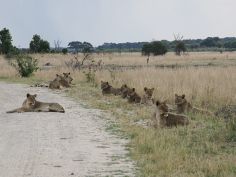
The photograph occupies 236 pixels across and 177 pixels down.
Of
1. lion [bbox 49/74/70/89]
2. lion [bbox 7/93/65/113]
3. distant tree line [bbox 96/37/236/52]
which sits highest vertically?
lion [bbox 7/93/65/113]

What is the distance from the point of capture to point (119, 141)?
11.6 meters

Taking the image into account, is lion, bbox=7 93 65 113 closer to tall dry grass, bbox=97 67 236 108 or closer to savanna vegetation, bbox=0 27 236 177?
savanna vegetation, bbox=0 27 236 177

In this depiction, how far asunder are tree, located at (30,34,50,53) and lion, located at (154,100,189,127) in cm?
6480

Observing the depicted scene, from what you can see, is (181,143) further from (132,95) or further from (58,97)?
(58,97)

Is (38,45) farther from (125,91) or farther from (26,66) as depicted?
Answer: (125,91)

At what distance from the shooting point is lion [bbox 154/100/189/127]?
13102 millimetres

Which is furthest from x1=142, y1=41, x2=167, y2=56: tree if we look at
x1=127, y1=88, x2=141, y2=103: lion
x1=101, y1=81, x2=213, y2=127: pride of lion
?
x1=127, y1=88, x2=141, y2=103: lion

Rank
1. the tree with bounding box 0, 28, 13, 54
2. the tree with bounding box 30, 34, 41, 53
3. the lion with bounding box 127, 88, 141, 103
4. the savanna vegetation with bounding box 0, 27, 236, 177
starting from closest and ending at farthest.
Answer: the savanna vegetation with bounding box 0, 27, 236, 177, the lion with bounding box 127, 88, 141, 103, the tree with bounding box 0, 28, 13, 54, the tree with bounding box 30, 34, 41, 53

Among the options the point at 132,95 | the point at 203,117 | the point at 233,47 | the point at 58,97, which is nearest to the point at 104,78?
the point at 58,97

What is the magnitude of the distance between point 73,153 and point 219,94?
9946 millimetres

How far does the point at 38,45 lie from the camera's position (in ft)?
259

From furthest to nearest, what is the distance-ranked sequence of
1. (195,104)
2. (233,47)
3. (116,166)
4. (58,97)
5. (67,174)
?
1. (233,47)
2. (58,97)
3. (195,104)
4. (116,166)
5. (67,174)

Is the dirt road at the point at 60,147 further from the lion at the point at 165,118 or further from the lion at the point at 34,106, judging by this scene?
the lion at the point at 165,118

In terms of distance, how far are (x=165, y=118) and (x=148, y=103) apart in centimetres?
534
